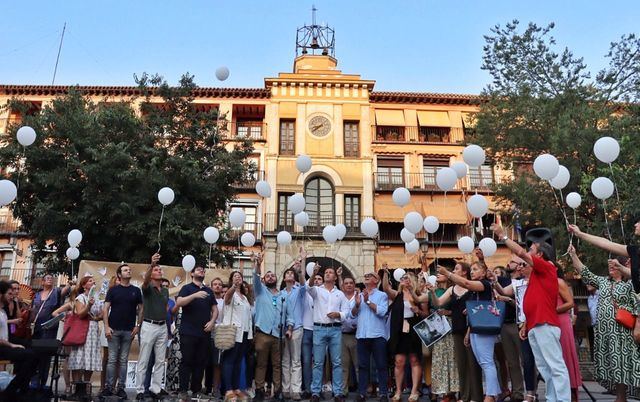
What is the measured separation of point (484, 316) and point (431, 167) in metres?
21.0

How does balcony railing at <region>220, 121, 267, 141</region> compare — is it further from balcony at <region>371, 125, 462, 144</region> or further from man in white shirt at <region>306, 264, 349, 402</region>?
man in white shirt at <region>306, 264, 349, 402</region>

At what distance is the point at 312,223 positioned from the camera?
81.1 ft

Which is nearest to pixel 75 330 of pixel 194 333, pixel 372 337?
pixel 194 333

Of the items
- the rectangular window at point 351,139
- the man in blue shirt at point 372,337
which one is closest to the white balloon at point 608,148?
the man in blue shirt at point 372,337

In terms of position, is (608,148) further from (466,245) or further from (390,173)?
(390,173)

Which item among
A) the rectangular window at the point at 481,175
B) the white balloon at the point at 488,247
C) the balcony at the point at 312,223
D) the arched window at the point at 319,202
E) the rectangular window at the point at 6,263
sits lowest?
the white balloon at the point at 488,247

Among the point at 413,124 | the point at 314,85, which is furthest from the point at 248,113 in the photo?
the point at 413,124

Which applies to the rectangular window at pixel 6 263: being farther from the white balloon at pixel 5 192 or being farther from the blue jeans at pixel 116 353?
the blue jeans at pixel 116 353

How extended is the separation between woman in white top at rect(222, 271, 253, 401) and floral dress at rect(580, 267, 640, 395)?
4381 mm

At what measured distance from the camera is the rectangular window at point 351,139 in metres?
25.5

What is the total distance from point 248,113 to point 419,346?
2130 cm

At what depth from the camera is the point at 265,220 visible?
24.3 m

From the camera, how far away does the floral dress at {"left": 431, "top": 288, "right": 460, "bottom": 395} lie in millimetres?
6781

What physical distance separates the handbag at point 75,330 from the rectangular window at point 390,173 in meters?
19.0
